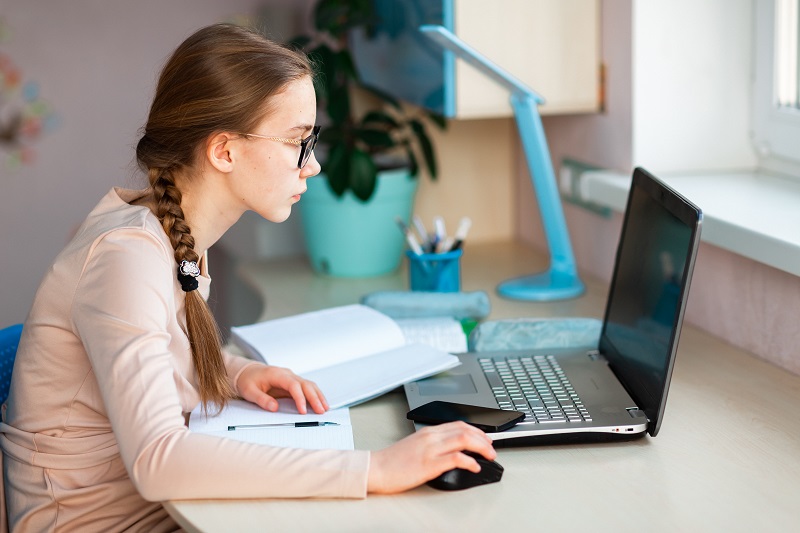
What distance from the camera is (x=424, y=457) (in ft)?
3.43

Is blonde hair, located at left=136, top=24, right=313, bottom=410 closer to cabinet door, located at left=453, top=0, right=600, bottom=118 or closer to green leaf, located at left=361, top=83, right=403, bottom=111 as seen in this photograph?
cabinet door, located at left=453, top=0, right=600, bottom=118

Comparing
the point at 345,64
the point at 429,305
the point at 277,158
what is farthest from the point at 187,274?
the point at 345,64

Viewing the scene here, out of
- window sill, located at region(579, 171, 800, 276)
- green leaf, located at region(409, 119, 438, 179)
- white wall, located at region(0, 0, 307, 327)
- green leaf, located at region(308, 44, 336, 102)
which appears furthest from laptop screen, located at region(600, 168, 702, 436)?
white wall, located at region(0, 0, 307, 327)

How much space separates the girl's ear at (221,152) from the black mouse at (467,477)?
1.57 feet

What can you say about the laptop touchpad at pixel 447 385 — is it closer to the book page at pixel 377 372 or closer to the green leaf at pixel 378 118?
the book page at pixel 377 372

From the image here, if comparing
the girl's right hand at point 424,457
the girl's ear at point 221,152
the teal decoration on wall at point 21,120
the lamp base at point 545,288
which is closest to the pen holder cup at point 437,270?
the lamp base at point 545,288

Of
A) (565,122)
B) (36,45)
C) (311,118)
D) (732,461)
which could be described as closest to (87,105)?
(36,45)

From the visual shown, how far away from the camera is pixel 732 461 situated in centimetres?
112

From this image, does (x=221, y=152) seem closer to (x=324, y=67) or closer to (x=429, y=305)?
(x=429, y=305)

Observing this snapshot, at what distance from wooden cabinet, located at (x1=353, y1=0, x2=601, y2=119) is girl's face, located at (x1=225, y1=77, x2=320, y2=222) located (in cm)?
62

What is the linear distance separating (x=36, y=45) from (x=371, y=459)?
2340mm

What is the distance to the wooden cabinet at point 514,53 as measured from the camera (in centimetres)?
181

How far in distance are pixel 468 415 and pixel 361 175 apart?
38.0 inches

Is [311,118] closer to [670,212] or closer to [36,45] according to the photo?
[670,212]
